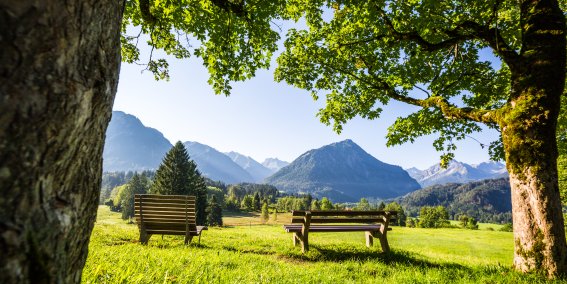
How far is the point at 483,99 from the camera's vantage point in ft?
39.4

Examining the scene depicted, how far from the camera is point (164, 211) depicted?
883 cm

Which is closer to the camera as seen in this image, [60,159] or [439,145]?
[60,159]

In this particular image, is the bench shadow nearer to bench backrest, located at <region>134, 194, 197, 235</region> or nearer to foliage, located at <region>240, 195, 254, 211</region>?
bench backrest, located at <region>134, 194, 197, 235</region>

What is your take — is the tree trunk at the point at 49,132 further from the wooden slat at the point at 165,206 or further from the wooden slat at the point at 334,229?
the wooden slat at the point at 334,229

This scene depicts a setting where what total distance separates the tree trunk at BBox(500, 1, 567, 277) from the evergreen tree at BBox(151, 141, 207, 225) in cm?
5838

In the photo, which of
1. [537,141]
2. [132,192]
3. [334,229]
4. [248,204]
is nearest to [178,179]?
[132,192]

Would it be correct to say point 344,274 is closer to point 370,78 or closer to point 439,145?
point 370,78

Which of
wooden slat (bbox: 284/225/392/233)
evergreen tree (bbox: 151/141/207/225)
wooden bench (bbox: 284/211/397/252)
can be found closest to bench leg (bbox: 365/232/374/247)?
wooden bench (bbox: 284/211/397/252)

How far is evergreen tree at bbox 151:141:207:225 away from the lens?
201ft

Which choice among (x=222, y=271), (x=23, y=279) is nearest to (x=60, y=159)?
(x=23, y=279)

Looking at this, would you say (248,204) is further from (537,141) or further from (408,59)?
(537,141)

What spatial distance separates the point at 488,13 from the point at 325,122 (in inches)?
275

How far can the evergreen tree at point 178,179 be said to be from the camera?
61.2 metres

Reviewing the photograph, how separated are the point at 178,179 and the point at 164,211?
5658cm
